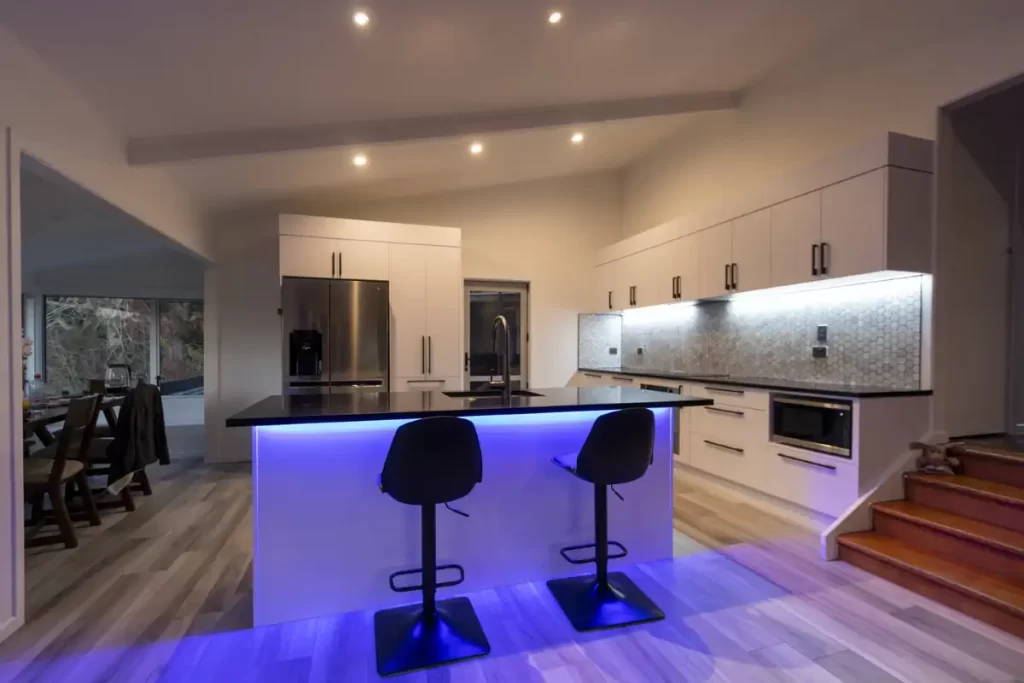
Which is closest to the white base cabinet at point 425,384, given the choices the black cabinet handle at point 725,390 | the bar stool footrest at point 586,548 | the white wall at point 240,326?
the white wall at point 240,326

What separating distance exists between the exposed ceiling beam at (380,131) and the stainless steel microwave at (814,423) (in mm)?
2601

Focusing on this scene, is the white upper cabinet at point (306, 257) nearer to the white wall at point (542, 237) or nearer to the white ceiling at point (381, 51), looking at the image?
the white wall at point (542, 237)

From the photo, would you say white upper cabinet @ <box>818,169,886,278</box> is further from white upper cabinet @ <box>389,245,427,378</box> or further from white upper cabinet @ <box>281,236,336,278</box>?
white upper cabinet @ <box>281,236,336,278</box>

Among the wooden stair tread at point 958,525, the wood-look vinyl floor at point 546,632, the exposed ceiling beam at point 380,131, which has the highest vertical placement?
the exposed ceiling beam at point 380,131

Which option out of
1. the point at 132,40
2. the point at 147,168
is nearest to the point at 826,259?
the point at 132,40

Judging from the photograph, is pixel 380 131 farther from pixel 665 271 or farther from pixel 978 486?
pixel 978 486

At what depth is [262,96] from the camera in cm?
299

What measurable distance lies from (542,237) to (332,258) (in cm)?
245

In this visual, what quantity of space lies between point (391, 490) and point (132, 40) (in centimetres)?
232

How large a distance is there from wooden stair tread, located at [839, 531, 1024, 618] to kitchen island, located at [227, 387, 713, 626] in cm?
120

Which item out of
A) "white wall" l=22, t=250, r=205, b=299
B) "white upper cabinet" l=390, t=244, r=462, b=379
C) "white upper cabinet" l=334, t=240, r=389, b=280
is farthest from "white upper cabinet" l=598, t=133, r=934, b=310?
"white wall" l=22, t=250, r=205, b=299

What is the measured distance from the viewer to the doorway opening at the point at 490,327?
5.79 meters

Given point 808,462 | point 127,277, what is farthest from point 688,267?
point 127,277

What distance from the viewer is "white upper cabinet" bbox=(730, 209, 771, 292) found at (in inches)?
151
